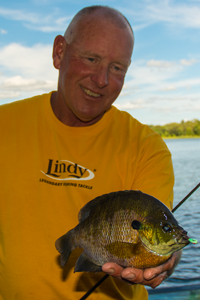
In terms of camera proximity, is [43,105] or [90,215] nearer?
[90,215]

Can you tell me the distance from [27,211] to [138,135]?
1056 millimetres

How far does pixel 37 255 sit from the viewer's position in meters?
2.19

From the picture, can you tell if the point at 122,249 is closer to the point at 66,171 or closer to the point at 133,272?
the point at 133,272

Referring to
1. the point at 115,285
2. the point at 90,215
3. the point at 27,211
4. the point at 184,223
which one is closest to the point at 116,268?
the point at 90,215

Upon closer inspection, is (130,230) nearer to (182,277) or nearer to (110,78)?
(110,78)

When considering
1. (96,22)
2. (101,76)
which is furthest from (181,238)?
(96,22)

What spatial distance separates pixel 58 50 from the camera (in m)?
2.56

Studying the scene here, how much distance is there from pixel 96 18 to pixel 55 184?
127 cm

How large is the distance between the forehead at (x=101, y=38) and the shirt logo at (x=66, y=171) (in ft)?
2.80

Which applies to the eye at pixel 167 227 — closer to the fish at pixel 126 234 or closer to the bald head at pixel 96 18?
the fish at pixel 126 234

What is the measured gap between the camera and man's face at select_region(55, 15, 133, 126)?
223 cm

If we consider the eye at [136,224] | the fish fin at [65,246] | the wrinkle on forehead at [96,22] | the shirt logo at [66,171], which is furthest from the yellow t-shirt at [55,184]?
the wrinkle on forehead at [96,22]

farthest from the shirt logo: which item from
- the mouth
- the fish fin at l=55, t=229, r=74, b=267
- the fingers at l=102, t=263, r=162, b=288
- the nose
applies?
the mouth

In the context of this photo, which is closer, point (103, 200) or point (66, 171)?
point (103, 200)
